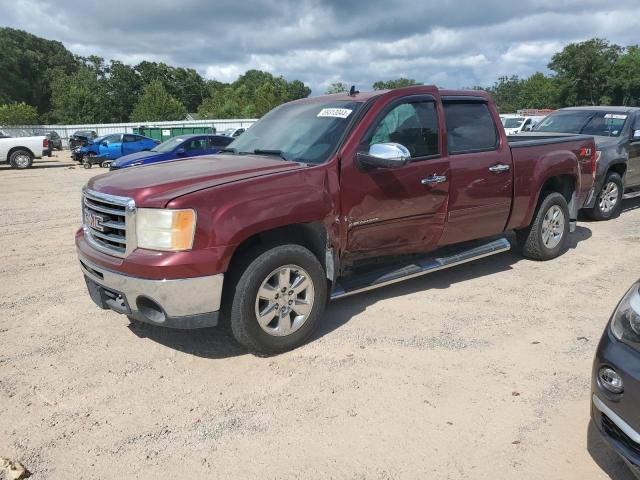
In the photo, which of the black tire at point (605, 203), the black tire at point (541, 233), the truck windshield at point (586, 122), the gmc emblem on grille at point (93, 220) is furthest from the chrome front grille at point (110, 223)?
the truck windshield at point (586, 122)

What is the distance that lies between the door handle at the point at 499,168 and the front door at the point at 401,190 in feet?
2.21

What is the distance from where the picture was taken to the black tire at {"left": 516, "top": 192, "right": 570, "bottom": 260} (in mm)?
5945

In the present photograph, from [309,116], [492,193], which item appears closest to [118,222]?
[309,116]

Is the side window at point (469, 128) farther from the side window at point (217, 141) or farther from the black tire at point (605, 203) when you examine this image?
the side window at point (217, 141)

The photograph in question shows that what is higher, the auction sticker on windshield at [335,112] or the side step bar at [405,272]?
the auction sticker on windshield at [335,112]

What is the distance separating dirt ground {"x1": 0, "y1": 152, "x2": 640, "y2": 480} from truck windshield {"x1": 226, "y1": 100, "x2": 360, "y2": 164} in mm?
1463

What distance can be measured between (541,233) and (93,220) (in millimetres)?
4691

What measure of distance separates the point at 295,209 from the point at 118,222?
3.96 feet

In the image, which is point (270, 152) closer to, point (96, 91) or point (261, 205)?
point (261, 205)

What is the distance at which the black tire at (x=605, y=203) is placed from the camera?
862 centimetres

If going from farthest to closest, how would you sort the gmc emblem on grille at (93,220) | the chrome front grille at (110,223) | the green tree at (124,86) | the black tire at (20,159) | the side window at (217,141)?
the green tree at (124,86)
the black tire at (20,159)
the side window at (217,141)
the gmc emblem on grille at (93,220)
the chrome front grille at (110,223)

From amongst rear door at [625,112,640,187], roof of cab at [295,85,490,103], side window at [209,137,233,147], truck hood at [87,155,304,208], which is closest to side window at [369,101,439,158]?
roof of cab at [295,85,490,103]

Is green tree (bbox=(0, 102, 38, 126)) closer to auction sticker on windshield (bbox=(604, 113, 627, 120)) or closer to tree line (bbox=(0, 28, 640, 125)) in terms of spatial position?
tree line (bbox=(0, 28, 640, 125))

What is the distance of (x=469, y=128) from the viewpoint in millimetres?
5156
